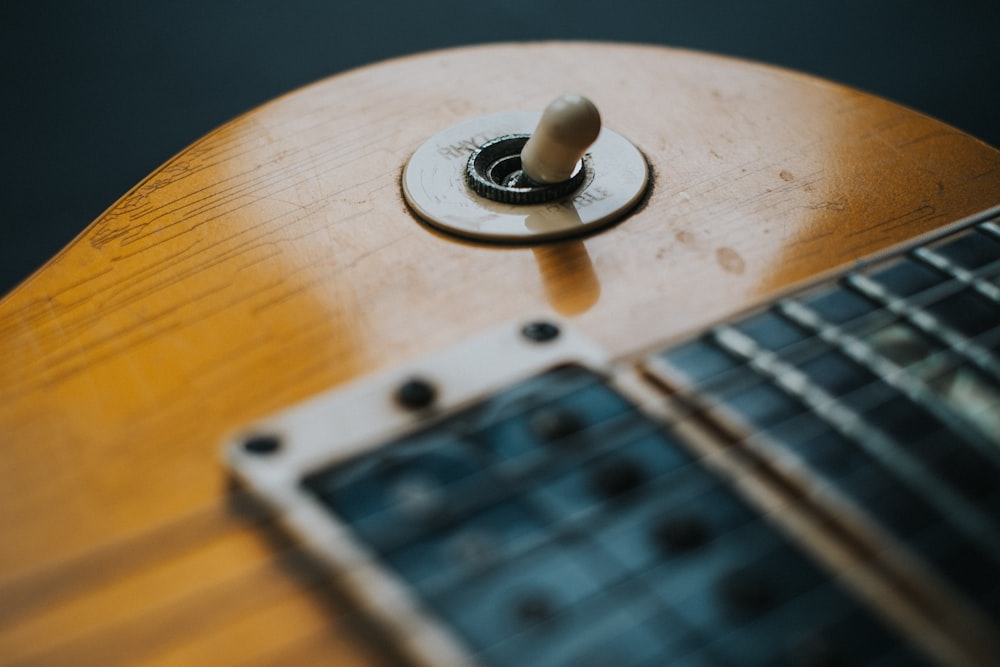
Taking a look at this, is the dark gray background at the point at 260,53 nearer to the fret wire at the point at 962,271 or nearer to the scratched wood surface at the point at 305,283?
the scratched wood surface at the point at 305,283

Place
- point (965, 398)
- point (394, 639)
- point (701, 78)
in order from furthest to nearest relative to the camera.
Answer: point (701, 78) < point (965, 398) < point (394, 639)

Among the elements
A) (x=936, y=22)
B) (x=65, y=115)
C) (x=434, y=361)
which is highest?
(x=65, y=115)

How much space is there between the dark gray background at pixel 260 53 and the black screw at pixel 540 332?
136 cm

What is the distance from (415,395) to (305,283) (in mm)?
187

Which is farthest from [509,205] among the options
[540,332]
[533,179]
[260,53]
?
[260,53]

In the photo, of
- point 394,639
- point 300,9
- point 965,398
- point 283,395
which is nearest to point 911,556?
point 965,398

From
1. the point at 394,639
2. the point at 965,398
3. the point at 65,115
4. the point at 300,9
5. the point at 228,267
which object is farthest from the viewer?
the point at 300,9

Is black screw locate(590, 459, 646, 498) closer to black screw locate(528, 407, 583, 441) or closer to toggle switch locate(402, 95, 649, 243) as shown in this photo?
black screw locate(528, 407, 583, 441)

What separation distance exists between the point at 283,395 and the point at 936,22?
87.6 inches

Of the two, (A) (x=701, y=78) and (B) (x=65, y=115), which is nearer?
(A) (x=701, y=78)

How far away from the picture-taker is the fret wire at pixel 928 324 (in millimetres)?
561

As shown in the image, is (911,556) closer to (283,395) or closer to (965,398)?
(965,398)

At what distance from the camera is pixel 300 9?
2102 millimetres

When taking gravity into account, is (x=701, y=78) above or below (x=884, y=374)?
above
